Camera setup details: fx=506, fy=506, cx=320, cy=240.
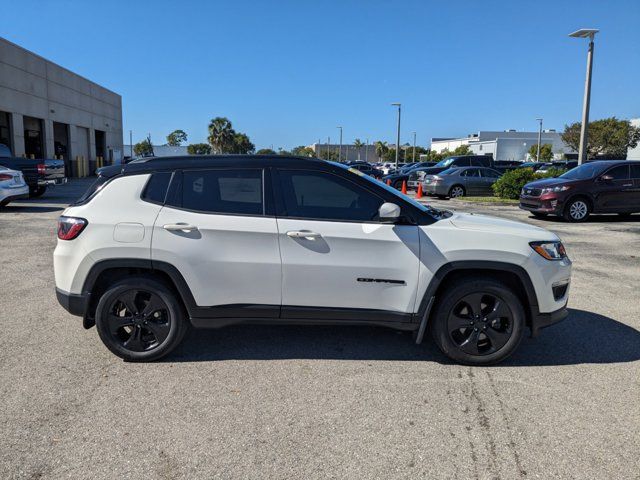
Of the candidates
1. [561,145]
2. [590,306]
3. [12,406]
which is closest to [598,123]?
[561,145]

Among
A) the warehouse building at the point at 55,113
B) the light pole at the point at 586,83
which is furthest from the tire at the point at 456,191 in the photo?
the warehouse building at the point at 55,113

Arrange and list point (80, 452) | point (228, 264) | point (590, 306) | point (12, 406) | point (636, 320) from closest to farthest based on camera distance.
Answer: point (80, 452) < point (12, 406) < point (228, 264) < point (636, 320) < point (590, 306)

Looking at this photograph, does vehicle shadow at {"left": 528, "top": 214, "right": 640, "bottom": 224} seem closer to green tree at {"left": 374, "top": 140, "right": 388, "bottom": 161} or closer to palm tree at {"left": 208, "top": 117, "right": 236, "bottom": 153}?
palm tree at {"left": 208, "top": 117, "right": 236, "bottom": 153}

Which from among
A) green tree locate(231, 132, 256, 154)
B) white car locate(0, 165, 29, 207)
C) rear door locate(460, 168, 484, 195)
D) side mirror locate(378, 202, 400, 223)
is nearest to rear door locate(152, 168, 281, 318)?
side mirror locate(378, 202, 400, 223)

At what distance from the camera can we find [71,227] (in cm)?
411

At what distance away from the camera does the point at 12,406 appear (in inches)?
137

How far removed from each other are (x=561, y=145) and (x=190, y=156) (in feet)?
371

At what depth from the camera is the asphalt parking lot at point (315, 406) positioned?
9.41ft

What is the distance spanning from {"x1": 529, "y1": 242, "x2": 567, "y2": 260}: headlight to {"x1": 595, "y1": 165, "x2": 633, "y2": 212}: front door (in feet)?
36.0

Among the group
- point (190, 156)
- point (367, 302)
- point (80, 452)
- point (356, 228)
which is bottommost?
point (80, 452)

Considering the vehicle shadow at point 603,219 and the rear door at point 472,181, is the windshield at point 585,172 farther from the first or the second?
the rear door at point 472,181

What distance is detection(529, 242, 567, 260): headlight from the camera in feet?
13.5

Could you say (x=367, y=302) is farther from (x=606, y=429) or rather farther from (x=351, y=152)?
(x=351, y=152)

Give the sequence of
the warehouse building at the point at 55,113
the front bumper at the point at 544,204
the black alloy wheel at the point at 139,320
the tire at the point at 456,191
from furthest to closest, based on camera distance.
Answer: the warehouse building at the point at 55,113 → the tire at the point at 456,191 → the front bumper at the point at 544,204 → the black alloy wheel at the point at 139,320
